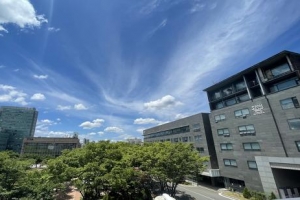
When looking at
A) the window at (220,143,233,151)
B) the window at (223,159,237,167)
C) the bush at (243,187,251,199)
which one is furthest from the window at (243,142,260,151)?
the bush at (243,187,251,199)

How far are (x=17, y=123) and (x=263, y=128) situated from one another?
197747 millimetres

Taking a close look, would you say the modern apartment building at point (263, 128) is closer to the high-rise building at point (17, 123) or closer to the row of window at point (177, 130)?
the row of window at point (177, 130)

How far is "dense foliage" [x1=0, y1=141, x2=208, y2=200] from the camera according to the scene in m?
19.3

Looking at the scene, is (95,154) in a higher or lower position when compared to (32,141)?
lower

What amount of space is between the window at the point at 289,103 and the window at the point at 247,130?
6339 millimetres

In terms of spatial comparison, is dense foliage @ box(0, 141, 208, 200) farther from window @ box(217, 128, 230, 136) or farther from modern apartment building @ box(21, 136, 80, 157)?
modern apartment building @ box(21, 136, 80, 157)

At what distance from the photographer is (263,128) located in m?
29.3

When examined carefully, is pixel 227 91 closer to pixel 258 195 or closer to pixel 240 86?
pixel 240 86

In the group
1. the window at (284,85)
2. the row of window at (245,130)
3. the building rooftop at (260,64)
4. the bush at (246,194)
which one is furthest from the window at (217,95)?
the bush at (246,194)

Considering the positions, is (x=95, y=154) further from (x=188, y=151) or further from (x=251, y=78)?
(x=251, y=78)

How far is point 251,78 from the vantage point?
3338cm

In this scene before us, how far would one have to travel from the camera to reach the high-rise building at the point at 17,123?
503 feet

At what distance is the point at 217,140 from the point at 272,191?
1391 cm

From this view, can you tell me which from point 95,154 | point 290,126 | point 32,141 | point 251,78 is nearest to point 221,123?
point 251,78
